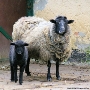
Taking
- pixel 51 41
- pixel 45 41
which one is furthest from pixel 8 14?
pixel 51 41

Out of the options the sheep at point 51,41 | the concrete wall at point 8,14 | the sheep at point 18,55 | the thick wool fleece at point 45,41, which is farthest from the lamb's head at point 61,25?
the concrete wall at point 8,14

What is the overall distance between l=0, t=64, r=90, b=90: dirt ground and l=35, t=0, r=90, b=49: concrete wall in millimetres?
833

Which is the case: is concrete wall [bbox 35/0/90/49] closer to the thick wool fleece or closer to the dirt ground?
the dirt ground

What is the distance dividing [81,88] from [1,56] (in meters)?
5.47

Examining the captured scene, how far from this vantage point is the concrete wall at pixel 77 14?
40.9 ft

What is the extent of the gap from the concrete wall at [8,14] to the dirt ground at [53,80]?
1138 mm

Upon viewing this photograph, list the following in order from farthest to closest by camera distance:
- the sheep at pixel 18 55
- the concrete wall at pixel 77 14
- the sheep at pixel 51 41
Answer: the concrete wall at pixel 77 14 → the sheep at pixel 51 41 → the sheep at pixel 18 55

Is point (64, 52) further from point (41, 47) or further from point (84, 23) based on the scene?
point (84, 23)

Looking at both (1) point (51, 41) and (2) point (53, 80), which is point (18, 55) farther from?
(2) point (53, 80)

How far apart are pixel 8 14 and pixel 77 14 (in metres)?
2.39

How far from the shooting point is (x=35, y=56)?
9.95 m

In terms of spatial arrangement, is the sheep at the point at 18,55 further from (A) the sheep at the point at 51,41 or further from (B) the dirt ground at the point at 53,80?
(A) the sheep at the point at 51,41

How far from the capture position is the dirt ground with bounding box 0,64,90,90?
8336mm

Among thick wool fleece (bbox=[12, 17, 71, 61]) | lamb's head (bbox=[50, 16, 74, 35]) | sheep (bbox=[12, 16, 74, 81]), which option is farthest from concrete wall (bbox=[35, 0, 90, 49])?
lamb's head (bbox=[50, 16, 74, 35])
